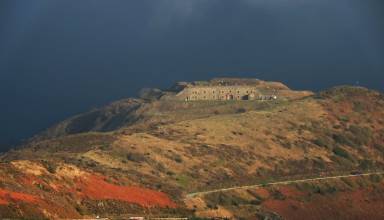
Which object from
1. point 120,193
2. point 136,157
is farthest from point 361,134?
point 120,193

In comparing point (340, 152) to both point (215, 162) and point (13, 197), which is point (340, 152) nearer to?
point (215, 162)

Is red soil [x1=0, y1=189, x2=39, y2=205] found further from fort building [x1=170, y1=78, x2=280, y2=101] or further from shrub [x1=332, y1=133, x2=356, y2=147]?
fort building [x1=170, y1=78, x2=280, y2=101]

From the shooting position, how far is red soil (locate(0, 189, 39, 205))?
204 feet

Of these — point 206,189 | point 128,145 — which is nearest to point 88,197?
point 206,189

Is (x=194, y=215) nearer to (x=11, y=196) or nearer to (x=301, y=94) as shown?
(x=11, y=196)

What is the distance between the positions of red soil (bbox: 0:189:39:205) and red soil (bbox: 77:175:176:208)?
30.8ft

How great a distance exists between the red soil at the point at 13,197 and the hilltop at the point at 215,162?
0.59 feet

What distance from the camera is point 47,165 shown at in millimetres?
78250

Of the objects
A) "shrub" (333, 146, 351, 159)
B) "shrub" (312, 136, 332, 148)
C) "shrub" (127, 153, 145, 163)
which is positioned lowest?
"shrub" (333, 146, 351, 159)

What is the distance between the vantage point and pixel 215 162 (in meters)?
112

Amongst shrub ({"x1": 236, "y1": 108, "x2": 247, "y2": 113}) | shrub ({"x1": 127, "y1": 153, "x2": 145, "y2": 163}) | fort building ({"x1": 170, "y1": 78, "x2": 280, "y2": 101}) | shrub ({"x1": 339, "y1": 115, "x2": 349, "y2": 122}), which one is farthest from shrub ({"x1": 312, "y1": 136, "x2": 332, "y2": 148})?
fort building ({"x1": 170, "y1": 78, "x2": 280, "y2": 101})

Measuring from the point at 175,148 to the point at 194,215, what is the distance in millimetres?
32603

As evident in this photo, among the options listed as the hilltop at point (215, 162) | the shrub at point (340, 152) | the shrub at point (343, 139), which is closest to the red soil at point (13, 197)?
the hilltop at point (215, 162)

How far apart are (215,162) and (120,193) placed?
33608 millimetres
